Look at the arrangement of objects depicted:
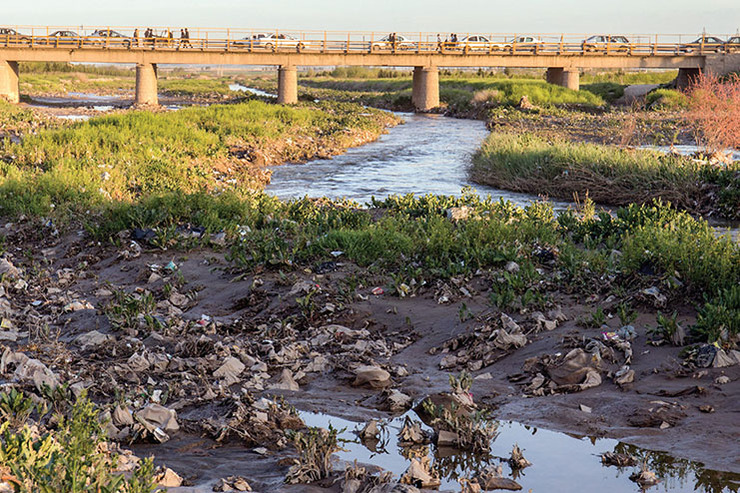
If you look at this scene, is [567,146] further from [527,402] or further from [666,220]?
[527,402]

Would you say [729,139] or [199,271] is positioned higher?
[729,139]

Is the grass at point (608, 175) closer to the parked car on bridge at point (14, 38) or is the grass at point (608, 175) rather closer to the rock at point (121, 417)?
the rock at point (121, 417)

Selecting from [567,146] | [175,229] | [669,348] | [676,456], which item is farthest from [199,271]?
[567,146]

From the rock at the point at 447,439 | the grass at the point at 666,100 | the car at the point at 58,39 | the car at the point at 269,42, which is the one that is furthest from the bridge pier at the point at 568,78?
the rock at the point at 447,439

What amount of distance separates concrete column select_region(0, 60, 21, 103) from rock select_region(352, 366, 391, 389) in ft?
151

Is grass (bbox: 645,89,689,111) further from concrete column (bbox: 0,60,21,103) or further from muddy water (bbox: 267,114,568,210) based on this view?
concrete column (bbox: 0,60,21,103)

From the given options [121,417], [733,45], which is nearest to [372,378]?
[121,417]

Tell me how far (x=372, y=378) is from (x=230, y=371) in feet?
3.83

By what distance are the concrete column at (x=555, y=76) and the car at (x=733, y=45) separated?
1105 cm

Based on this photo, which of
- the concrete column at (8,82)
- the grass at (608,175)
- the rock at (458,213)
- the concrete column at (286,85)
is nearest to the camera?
→ the rock at (458,213)

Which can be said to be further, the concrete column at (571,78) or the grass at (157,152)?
the concrete column at (571,78)

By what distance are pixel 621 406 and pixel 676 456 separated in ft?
2.57

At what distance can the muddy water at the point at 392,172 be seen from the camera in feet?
63.6

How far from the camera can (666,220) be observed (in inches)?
447
